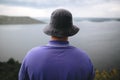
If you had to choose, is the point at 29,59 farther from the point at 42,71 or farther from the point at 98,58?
the point at 98,58

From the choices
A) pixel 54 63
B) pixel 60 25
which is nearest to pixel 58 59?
pixel 54 63

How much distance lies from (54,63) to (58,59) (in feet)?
0.06

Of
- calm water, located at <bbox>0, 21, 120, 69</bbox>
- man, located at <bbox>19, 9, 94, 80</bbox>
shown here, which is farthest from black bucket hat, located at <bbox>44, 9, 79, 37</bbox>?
calm water, located at <bbox>0, 21, 120, 69</bbox>

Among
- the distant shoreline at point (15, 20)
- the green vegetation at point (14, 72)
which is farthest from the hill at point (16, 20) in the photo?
the green vegetation at point (14, 72)

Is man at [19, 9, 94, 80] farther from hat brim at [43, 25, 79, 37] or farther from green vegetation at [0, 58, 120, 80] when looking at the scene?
green vegetation at [0, 58, 120, 80]

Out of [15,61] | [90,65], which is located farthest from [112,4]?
[90,65]

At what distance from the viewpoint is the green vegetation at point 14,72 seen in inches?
159

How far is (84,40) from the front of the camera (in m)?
4.30

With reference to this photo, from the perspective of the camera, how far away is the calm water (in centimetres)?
416

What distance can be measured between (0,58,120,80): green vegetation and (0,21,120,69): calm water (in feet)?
0.33

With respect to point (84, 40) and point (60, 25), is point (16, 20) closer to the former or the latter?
point (84, 40)

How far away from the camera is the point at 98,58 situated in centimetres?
435

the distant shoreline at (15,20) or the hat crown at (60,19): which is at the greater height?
the hat crown at (60,19)

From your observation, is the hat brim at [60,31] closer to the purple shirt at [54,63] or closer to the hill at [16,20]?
Answer: the purple shirt at [54,63]
